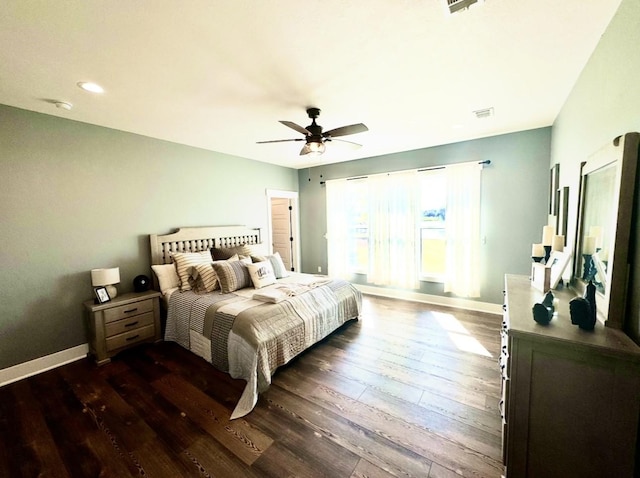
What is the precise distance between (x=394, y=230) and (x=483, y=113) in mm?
2187

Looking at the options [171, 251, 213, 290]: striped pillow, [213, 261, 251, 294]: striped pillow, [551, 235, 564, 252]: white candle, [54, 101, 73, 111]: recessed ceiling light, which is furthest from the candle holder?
[54, 101, 73, 111]: recessed ceiling light

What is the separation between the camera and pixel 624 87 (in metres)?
1.29

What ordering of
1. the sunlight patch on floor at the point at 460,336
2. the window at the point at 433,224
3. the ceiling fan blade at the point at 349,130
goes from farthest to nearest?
1. the window at the point at 433,224
2. the sunlight patch on floor at the point at 460,336
3. the ceiling fan blade at the point at 349,130

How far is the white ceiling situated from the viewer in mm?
1384

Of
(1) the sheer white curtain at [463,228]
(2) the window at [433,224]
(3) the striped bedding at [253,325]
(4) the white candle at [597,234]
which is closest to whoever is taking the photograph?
(4) the white candle at [597,234]

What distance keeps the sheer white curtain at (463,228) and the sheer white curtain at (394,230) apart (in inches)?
21.1

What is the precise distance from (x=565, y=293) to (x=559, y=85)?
1.78 metres

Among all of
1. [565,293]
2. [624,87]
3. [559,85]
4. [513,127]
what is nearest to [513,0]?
[624,87]

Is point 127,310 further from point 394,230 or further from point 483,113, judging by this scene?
point 483,113

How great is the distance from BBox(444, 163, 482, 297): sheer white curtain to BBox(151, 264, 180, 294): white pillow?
400 cm

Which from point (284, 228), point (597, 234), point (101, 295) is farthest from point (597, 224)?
point (284, 228)

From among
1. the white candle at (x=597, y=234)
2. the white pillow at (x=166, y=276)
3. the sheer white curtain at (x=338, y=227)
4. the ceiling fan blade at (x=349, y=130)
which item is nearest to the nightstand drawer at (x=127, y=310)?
the white pillow at (x=166, y=276)

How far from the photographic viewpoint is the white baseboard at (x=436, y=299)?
3863 millimetres

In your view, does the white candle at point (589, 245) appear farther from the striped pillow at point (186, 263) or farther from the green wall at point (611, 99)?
the striped pillow at point (186, 263)
